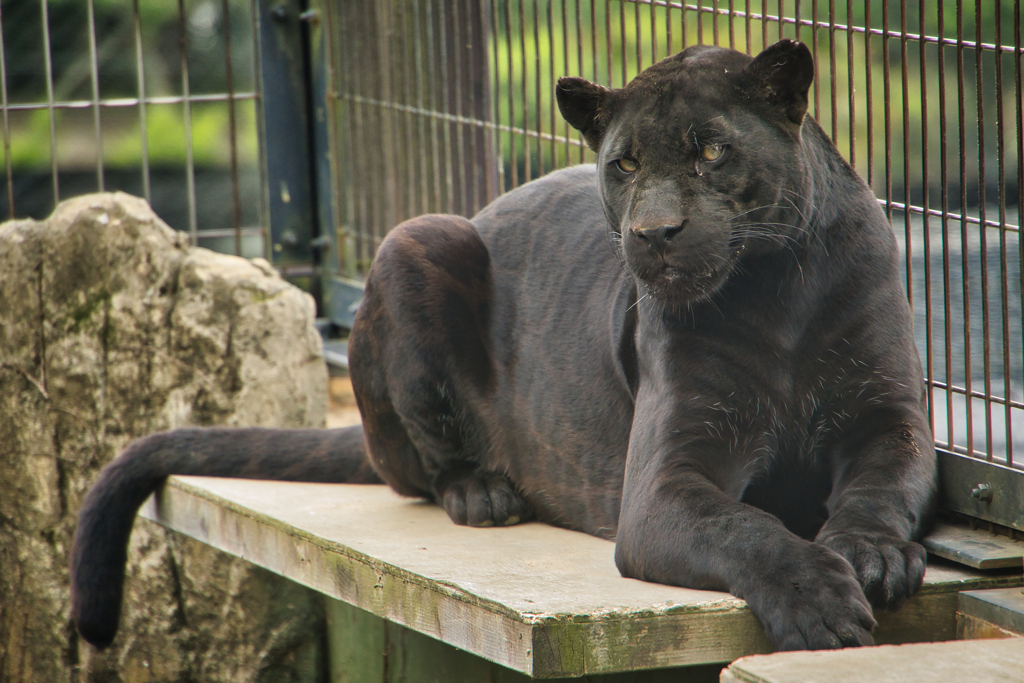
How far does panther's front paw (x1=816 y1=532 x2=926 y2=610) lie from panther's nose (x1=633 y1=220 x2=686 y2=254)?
25.3 inches

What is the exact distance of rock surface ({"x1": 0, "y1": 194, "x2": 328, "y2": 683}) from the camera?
4.69 metres

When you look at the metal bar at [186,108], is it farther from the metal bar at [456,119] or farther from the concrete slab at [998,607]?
the concrete slab at [998,607]

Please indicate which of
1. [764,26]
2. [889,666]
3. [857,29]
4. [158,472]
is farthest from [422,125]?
[889,666]

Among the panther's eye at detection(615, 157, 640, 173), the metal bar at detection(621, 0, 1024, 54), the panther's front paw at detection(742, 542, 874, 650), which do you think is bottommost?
the panther's front paw at detection(742, 542, 874, 650)

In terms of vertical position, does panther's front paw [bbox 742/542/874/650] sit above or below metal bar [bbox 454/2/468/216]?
below

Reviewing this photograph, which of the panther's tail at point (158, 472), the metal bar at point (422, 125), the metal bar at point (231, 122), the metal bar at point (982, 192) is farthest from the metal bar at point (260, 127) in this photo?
the metal bar at point (982, 192)

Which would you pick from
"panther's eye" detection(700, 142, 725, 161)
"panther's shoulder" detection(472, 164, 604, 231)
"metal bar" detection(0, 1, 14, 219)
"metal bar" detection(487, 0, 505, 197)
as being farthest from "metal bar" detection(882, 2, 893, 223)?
"metal bar" detection(0, 1, 14, 219)

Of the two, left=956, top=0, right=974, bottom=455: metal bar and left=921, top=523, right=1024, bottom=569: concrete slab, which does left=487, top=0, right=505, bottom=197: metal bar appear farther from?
left=921, top=523, right=1024, bottom=569: concrete slab

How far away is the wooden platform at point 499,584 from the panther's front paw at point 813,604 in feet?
0.41

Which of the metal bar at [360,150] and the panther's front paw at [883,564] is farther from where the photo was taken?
the metal bar at [360,150]

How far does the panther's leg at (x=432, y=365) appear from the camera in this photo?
11.5 feet

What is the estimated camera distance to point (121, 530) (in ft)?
12.4

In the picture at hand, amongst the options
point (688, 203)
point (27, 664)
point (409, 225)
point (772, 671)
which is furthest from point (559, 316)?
point (27, 664)

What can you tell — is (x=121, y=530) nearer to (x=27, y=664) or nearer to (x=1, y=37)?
(x=27, y=664)
